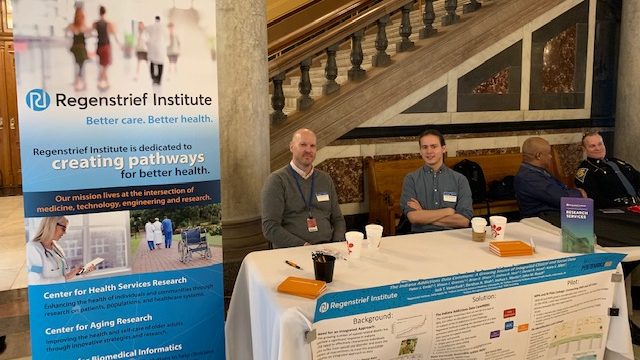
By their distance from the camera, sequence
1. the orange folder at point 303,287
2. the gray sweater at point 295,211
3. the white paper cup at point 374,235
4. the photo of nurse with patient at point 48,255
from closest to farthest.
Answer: the orange folder at point 303,287 < the photo of nurse with patient at point 48,255 < the white paper cup at point 374,235 < the gray sweater at point 295,211

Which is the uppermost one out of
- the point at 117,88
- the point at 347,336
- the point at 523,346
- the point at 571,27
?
the point at 571,27

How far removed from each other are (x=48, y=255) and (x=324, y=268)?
3.57 feet

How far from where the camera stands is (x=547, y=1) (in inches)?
237

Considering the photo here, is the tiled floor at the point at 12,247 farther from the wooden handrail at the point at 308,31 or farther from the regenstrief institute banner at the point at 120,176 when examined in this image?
the wooden handrail at the point at 308,31

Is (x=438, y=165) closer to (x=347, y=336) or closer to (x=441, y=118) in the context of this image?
(x=347, y=336)

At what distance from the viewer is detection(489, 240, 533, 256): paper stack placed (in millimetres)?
2383

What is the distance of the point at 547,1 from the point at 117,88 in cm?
522

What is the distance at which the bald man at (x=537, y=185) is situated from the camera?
3.76 meters

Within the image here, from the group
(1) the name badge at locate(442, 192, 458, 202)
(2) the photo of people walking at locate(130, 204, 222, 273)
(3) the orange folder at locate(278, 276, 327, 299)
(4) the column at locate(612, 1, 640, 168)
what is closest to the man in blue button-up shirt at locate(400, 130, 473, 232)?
(1) the name badge at locate(442, 192, 458, 202)

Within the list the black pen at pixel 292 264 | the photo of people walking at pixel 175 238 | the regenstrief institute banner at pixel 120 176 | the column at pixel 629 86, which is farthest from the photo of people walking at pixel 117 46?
the column at pixel 629 86

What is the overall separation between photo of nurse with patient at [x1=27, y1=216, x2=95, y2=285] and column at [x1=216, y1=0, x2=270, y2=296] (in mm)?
1811

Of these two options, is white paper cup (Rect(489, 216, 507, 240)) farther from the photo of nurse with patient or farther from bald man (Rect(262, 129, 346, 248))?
the photo of nurse with patient

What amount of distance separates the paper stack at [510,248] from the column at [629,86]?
460cm


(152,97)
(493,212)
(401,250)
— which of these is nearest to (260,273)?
(401,250)
